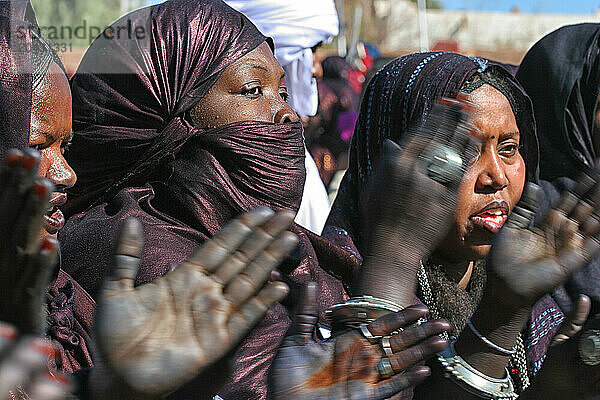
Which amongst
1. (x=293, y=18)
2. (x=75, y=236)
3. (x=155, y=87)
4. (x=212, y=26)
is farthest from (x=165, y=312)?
(x=293, y=18)

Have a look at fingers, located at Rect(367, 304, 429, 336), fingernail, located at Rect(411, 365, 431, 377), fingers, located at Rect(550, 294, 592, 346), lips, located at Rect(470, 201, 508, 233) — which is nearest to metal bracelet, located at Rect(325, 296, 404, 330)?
fingers, located at Rect(367, 304, 429, 336)

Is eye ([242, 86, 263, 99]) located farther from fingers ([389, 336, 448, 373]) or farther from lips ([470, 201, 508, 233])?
fingers ([389, 336, 448, 373])

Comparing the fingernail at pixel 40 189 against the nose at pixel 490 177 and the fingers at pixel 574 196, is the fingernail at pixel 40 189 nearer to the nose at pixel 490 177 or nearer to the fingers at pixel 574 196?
the fingers at pixel 574 196

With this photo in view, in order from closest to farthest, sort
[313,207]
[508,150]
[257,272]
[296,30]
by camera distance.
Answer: [257,272] → [508,150] → [313,207] → [296,30]

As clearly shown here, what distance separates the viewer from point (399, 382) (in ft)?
5.41

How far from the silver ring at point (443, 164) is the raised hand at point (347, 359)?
0.28 metres

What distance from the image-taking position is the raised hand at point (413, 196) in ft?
5.86

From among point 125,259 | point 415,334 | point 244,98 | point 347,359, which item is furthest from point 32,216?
point 244,98

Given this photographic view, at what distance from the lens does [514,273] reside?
6.13 feet

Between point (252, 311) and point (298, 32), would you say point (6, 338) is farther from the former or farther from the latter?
point (298, 32)

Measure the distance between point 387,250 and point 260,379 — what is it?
58 cm

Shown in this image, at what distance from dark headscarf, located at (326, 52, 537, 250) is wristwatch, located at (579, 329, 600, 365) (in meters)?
1.10

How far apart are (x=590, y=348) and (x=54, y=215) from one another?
1.26 metres

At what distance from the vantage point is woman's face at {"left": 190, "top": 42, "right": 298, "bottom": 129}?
264cm
